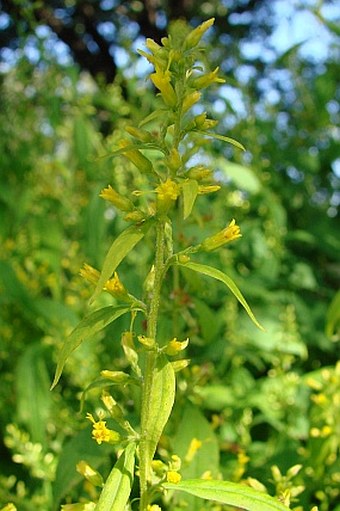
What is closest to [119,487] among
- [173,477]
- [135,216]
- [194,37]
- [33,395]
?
[173,477]

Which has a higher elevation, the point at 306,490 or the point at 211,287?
the point at 306,490

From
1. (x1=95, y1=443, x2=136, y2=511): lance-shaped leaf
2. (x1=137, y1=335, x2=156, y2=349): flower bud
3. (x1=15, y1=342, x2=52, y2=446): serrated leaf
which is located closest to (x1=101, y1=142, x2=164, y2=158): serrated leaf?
(x1=137, y1=335, x2=156, y2=349): flower bud

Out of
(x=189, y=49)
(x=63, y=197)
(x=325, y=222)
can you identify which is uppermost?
(x=189, y=49)

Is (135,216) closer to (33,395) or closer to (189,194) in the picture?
(189,194)

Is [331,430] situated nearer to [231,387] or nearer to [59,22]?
[231,387]

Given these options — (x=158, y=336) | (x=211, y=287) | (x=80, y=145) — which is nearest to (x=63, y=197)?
(x=80, y=145)

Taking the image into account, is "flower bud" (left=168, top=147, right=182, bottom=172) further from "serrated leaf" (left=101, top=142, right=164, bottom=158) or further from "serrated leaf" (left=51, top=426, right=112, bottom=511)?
"serrated leaf" (left=51, top=426, right=112, bottom=511)
